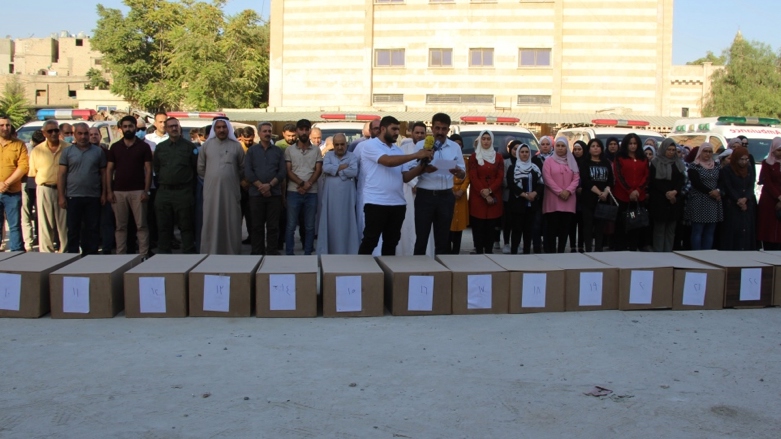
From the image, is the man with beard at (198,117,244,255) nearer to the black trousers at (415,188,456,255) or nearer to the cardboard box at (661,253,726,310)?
A: the black trousers at (415,188,456,255)

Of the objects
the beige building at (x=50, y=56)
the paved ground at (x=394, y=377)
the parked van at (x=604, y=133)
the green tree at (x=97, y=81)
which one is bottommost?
the paved ground at (x=394, y=377)

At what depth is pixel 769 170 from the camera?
10.1 m

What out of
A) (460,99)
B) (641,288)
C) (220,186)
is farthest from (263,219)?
(460,99)

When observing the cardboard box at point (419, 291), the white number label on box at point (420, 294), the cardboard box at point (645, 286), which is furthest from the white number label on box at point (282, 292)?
the cardboard box at point (645, 286)

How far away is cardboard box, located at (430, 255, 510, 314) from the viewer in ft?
22.2

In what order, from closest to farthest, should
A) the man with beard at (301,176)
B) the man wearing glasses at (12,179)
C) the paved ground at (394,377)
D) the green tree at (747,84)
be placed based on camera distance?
the paved ground at (394,377), the man wearing glasses at (12,179), the man with beard at (301,176), the green tree at (747,84)

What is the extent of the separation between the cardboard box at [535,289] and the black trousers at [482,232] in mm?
3121

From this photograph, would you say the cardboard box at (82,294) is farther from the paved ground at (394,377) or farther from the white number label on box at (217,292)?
the white number label on box at (217,292)

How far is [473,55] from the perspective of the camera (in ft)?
161

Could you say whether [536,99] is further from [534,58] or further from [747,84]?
[747,84]

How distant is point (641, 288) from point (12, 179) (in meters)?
7.85

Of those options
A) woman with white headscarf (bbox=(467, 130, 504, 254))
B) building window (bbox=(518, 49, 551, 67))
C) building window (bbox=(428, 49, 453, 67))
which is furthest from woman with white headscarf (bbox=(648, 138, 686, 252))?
building window (bbox=(428, 49, 453, 67))

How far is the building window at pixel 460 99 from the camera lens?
49094 mm

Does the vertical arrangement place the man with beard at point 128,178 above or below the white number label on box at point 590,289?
above
